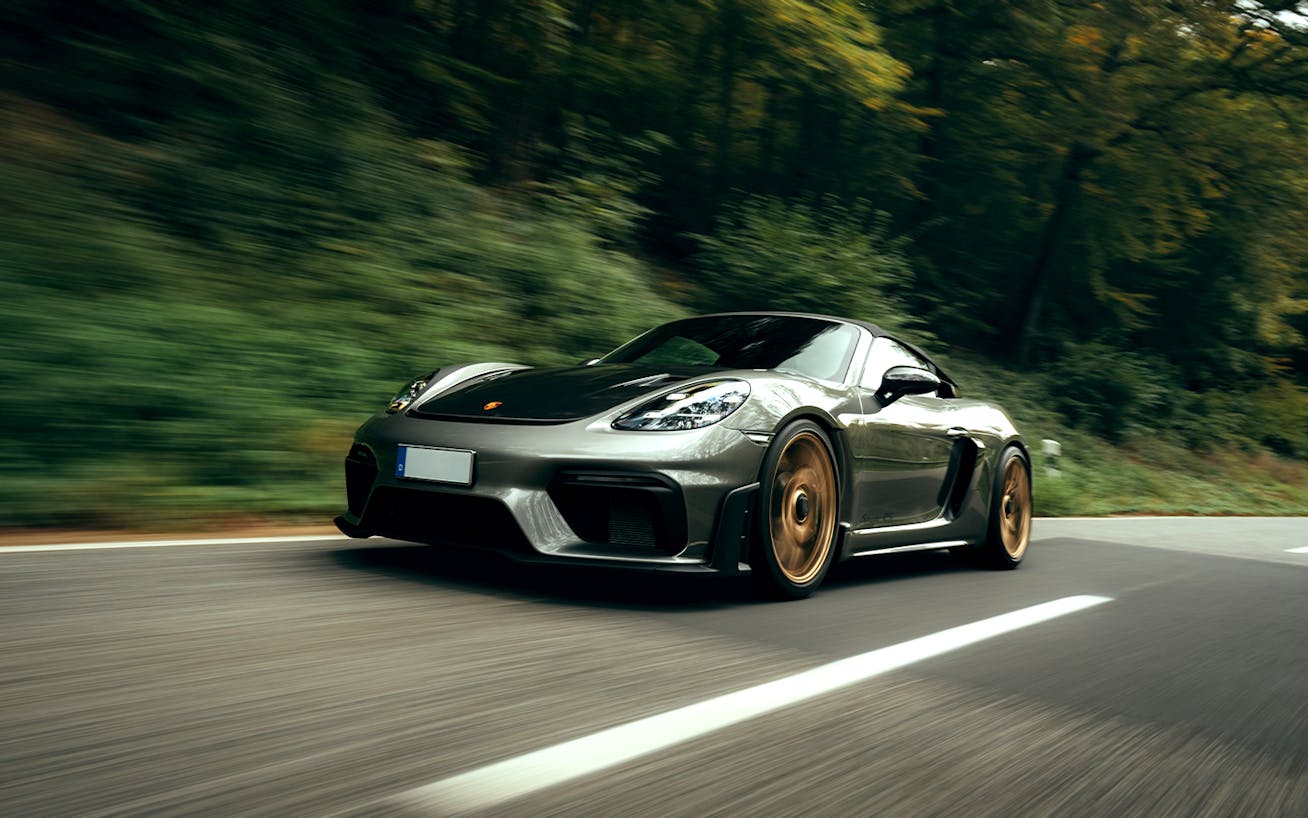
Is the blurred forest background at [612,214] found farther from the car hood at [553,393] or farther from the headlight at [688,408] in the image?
the headlight at [688,408]

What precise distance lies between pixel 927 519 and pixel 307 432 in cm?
345

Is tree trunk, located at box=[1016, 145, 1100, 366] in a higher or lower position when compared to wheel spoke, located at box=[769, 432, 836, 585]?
higher

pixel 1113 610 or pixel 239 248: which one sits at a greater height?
pixel 239 248

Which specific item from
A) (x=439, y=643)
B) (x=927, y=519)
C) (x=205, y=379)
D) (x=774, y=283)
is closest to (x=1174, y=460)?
(x=774, y=283)

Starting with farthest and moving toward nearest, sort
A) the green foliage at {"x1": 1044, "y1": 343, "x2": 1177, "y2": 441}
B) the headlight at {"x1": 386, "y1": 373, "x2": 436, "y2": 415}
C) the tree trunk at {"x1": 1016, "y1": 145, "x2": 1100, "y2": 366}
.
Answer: the tree trunk at {"x1": 1016, "y1": 145, "x2": 1100, "y2": 366}, the green foliage at {"x1": 1044, "y1": 343, "x2": 1177, "y2": 441}, the headlight at {"x1": 386, "y1": 373, "x2": 436, "y2": 415}

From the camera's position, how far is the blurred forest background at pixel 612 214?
21.6 feet

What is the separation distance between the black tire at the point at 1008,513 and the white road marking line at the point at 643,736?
2379 millimetres

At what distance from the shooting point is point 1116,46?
20578 mm

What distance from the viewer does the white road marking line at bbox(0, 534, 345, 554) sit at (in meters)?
4.43

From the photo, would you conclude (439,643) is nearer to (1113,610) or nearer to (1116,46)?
(1113,610)

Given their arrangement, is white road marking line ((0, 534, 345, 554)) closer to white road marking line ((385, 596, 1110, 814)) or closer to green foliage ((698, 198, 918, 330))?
white road marking line ((385, 596, 1110, 814))

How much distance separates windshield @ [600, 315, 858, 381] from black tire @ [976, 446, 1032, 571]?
152cm

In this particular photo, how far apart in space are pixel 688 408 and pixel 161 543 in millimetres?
2217

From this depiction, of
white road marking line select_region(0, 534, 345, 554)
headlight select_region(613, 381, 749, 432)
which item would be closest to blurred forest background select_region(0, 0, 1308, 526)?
white road marking line select_region(0, 534, 345, 554)
